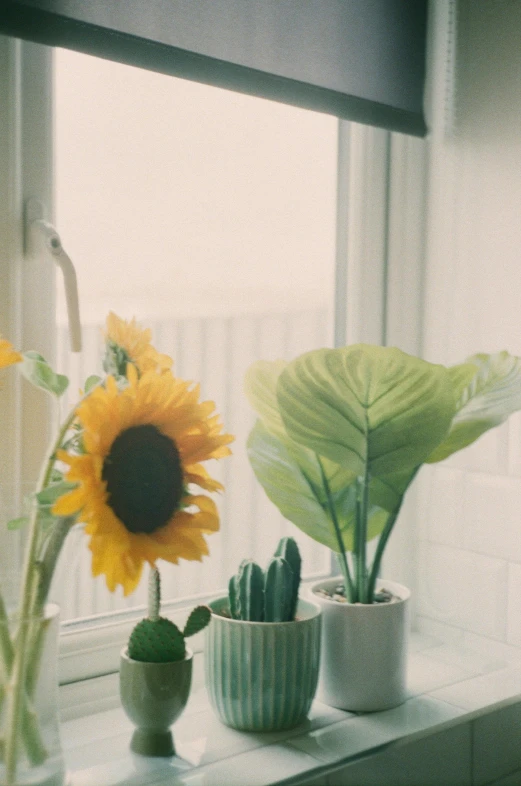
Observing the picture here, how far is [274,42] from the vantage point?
1.10 metres

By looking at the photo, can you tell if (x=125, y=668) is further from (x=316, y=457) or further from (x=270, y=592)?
(x=316, y=457)

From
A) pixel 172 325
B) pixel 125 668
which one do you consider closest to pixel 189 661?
pixel 125 668

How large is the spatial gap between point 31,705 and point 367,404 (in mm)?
468

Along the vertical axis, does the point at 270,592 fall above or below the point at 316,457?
below

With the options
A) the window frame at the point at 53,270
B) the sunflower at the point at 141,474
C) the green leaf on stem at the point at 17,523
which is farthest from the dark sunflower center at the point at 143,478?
the window frame at the point at 53,270

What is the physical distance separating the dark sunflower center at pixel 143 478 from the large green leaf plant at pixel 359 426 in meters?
0.22

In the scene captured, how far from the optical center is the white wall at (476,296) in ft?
4.00

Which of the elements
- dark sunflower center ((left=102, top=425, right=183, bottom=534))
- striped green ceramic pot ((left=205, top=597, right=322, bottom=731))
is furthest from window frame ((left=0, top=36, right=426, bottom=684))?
dark sunflower center ((left=102, top=425, right=183, bottom=534))

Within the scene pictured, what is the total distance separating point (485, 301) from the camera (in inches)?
49.3

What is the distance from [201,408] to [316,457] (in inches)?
12.9

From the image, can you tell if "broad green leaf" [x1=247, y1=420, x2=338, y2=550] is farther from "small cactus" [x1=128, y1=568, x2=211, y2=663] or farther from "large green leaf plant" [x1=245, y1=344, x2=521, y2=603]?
"small cactus" [x1=128, y1=568, x2=211, y2=663]

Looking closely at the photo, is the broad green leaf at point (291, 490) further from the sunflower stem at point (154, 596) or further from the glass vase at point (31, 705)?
the glass vase at point (31, 705)

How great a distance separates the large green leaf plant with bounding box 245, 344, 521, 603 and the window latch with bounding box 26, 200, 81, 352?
0.22 metres

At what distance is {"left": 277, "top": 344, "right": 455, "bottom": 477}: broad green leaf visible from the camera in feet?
2.94
